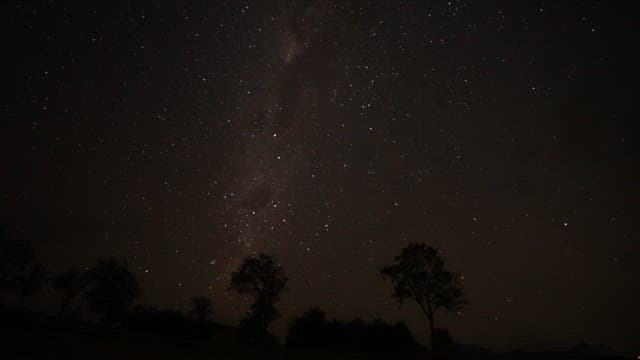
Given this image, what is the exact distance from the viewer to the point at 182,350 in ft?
96.2

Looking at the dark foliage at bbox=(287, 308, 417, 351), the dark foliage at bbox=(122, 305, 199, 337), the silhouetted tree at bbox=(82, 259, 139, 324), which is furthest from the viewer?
the silhouetted tree at bbox=(82, 259, 139, 324)

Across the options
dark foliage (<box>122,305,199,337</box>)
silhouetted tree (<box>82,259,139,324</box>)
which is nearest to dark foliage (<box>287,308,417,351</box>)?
dark foliage (<box>122,305,199,337</box>)

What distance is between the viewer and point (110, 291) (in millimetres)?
73500

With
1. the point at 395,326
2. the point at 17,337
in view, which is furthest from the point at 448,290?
the point at 17,337

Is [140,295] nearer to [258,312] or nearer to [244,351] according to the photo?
[258,312]

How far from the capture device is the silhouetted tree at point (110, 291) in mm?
73188

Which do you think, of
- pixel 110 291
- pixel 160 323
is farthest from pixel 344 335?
pixel 110 291

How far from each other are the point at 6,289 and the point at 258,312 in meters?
33.4

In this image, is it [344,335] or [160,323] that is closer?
[344,335]

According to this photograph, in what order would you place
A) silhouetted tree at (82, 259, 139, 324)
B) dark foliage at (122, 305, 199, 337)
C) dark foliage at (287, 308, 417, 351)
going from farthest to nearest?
1. silhouetted tree at (82, 259, 139, 324)
2. dark foliage at (122, 305, 199, 337)
3. dark foliage at (287, 308, 417, 351)

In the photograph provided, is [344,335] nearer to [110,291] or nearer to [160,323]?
[160,323]

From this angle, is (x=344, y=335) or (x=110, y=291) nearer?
(x=344, y=335)

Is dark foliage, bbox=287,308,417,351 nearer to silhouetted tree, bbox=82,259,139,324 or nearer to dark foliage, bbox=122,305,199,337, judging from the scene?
dark foliage, bbox=122,305,199,337

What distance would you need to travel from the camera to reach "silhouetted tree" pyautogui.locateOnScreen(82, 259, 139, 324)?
7319cm
